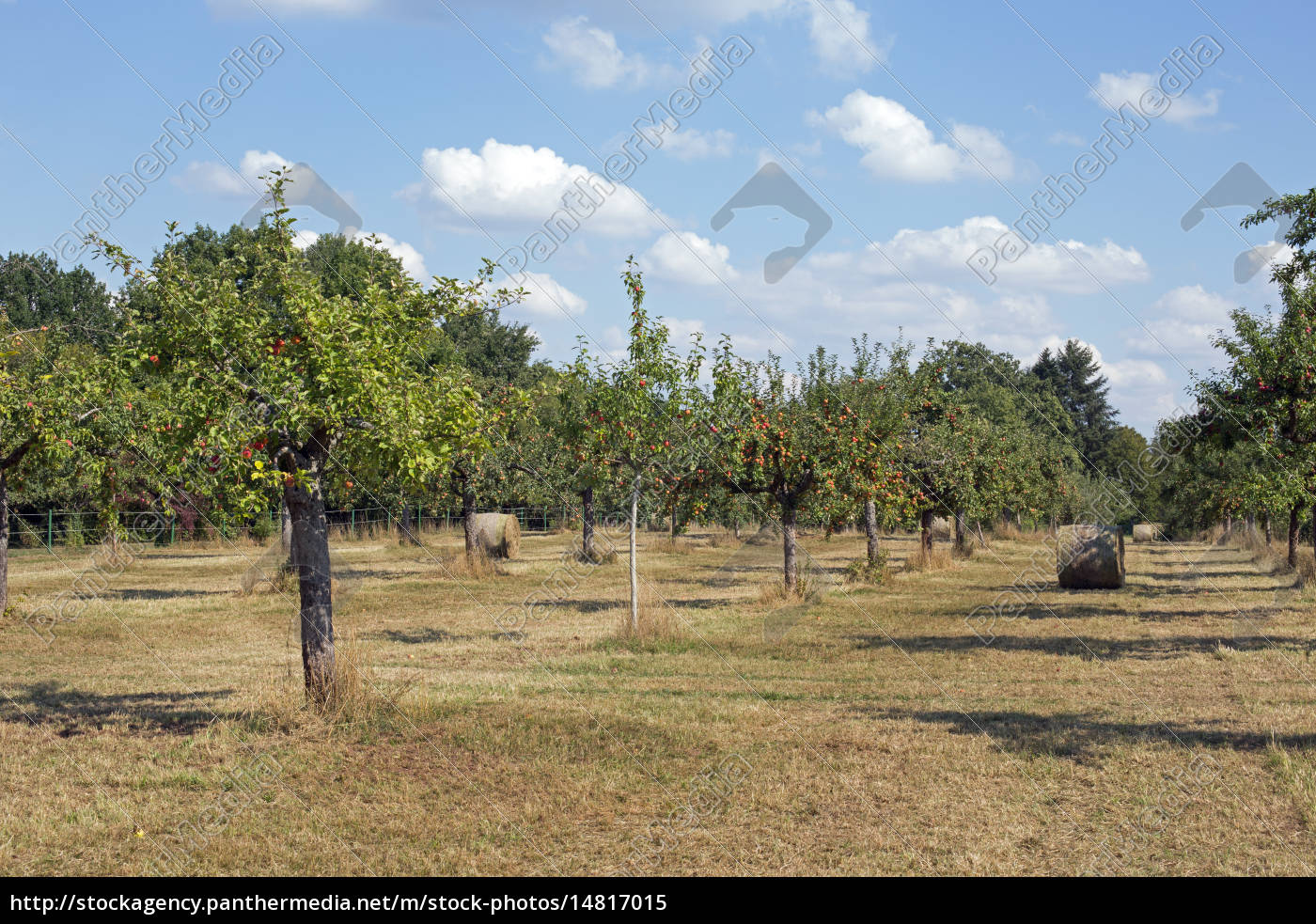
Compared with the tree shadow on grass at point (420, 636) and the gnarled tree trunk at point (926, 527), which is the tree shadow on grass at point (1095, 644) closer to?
the tree shadow on grass at point (420, 636)

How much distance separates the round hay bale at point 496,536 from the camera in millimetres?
34438

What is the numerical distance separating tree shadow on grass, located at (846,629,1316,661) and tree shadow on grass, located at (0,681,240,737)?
963cm

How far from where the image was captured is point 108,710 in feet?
34.3

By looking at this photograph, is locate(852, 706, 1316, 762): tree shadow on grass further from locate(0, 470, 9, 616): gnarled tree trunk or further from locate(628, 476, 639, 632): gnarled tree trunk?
locate(0, 470, 9, 616): gnarled tree trunk

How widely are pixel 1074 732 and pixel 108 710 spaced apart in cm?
1039

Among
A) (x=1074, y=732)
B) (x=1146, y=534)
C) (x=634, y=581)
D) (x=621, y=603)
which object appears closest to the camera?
(x=1074, y=732)

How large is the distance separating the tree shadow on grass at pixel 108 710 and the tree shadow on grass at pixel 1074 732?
7.22 meters

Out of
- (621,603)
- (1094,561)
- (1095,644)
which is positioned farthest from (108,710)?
(1094,561)

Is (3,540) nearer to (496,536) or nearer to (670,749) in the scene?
(670,749)

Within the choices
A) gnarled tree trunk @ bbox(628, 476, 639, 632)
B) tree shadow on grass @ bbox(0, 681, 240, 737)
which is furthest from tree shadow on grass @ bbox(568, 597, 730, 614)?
tree shadow on grass @ bbox(0, 681, 240, 737)

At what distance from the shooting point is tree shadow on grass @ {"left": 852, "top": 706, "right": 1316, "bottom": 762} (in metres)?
8.78

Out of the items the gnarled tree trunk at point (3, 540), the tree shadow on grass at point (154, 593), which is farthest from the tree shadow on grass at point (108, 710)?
the tree shadow on grass at point (154, 593)
